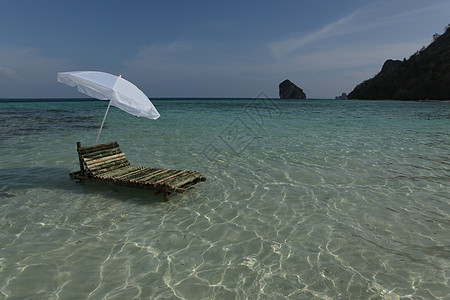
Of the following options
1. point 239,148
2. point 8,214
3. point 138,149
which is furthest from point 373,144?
point 8,214

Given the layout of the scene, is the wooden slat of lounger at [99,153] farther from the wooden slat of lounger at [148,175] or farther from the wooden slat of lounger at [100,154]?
the wooden slat of lounger at [148,175]

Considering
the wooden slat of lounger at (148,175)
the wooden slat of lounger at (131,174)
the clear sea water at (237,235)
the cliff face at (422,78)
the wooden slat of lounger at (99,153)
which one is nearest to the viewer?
the clear sea water at (237,235)

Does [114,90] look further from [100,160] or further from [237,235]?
[237,235]

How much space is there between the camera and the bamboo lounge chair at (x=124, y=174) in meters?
7.39

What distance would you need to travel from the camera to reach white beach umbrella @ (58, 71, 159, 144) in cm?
762

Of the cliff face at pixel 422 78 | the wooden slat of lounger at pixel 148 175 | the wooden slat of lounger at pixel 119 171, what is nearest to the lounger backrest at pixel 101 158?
the wooden slat of lounger at pixel 119 171

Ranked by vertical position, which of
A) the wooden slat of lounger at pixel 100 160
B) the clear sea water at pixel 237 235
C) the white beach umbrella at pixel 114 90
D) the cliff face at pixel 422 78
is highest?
the cliff face at pixel 422 78

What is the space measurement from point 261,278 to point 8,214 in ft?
20.3

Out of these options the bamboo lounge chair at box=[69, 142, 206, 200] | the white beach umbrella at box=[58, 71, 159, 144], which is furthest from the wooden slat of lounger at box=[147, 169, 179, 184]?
the white beach umbrella at box=[58, 71, 159, 144]

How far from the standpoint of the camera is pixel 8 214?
6.53 metres

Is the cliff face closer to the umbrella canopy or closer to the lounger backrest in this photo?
the umbrella canopy

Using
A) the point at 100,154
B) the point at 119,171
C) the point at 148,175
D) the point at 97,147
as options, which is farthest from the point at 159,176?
the point at 97,147

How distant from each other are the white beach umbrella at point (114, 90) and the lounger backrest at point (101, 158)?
5.30 feet

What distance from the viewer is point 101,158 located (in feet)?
29.0
